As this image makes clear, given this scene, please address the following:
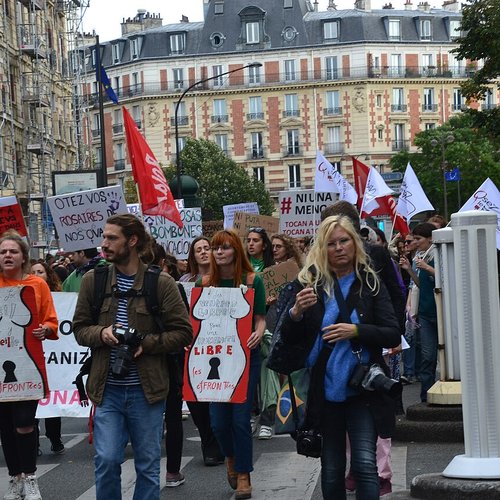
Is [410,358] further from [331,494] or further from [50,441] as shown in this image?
[331,494]

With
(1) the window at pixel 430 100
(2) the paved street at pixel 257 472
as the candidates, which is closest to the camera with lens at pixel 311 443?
(2) the paved street at pixel 257 472

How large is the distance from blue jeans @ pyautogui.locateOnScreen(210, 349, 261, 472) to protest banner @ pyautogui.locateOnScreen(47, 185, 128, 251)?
228 inches

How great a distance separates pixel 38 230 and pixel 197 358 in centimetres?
4190

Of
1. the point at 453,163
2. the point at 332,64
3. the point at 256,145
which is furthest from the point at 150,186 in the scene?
the point at 332,64

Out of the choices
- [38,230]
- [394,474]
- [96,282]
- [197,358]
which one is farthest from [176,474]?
[38,230]

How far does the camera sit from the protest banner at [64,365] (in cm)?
1190

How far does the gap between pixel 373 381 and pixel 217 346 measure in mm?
3332

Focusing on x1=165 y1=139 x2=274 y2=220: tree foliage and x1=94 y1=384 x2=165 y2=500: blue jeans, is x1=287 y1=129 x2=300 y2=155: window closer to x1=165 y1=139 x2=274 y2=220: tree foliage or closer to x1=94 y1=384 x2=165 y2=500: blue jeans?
x1=165 y1=139 x2=274 y2=220: tree foliage

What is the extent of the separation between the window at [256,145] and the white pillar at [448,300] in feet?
295

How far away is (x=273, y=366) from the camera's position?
22.1 feet

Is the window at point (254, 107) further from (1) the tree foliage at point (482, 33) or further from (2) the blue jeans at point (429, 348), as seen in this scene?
(2) the blue jeans at point (429, 348)

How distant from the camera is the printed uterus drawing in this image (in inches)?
371

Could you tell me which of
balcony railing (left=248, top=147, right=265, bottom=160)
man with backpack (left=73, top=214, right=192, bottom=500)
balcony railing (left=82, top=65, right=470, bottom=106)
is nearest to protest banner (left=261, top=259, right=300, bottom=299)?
man with backpack (left=73, top=214, right=192, bottom=500)

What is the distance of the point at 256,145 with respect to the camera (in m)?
101
